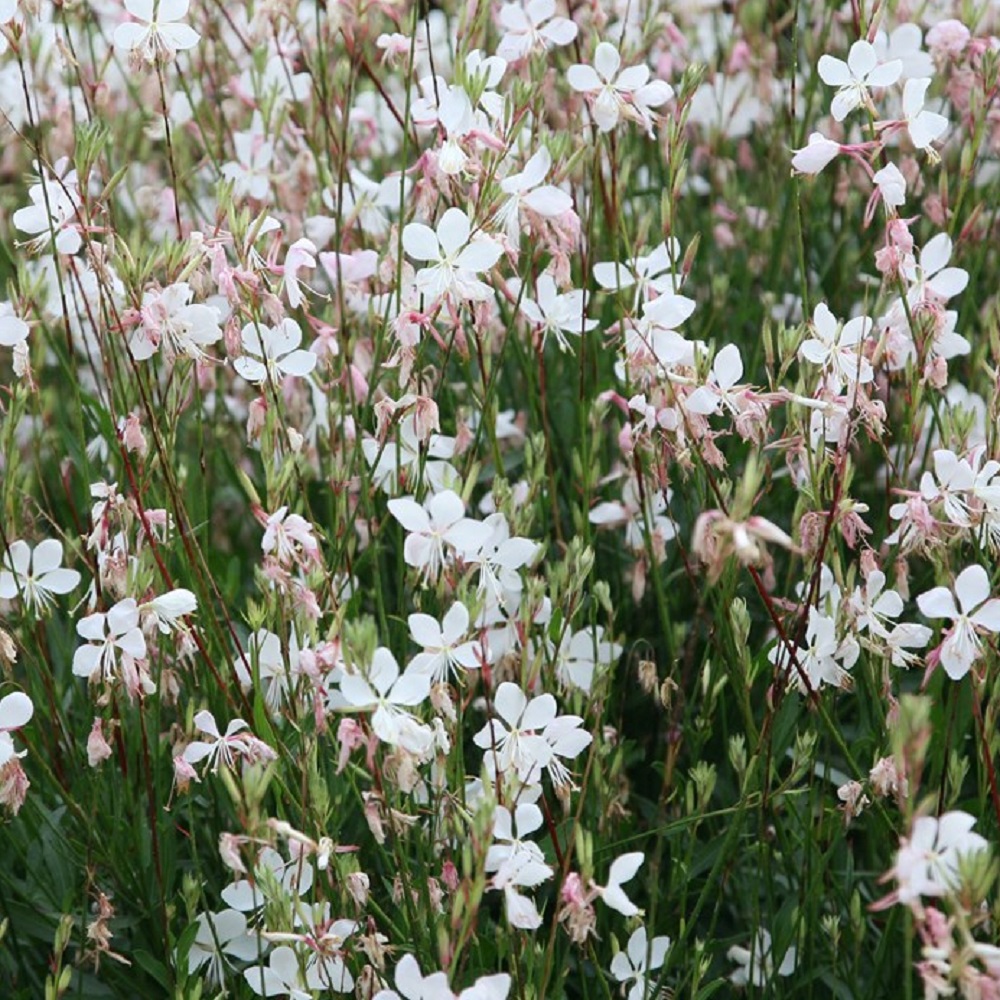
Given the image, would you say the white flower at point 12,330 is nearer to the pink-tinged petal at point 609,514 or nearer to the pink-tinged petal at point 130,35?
the pink-tinged petal at point 130,35

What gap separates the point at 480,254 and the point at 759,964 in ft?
3.30

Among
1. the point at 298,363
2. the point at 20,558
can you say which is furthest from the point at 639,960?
the point at 20,558

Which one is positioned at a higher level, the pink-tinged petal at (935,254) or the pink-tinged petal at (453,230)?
the pink-tinged petal at (453,230)

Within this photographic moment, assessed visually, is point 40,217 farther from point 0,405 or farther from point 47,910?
point 47,910

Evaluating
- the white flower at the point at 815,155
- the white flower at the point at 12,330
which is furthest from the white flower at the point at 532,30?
the white flower at the point at 12,330

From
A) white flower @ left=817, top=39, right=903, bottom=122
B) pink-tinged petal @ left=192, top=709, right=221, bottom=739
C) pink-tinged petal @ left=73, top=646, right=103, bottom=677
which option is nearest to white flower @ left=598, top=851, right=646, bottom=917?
pink-tinged petal @ left=192, top=709, right=221, bottom=739

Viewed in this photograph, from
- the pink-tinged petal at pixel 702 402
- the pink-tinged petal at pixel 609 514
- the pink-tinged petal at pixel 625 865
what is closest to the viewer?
the pink-tinged petal at pixel 625 865

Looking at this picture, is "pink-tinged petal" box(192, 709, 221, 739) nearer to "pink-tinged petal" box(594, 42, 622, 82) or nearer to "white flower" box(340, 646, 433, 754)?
"white flower" box(340, 646, 433, 754)

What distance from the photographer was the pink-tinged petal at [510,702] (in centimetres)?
168

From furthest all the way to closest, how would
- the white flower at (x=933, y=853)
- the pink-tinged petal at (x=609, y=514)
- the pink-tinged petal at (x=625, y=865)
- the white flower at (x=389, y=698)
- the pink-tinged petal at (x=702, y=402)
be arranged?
the pink-tinged petal at (x=609, y=514) < the pink-tinged petal at (x=702, y=402) < the pink-tinged petal at (x=625, y=865) < the white flower at (x=389, y=698) < the white flower at (x=933, y=853)

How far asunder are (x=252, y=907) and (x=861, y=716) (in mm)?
896

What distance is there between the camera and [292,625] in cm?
195

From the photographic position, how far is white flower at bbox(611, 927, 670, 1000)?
5.97 ft

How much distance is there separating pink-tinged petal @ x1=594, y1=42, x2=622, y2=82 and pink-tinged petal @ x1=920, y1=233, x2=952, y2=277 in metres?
0.47
